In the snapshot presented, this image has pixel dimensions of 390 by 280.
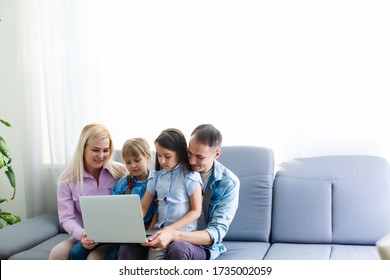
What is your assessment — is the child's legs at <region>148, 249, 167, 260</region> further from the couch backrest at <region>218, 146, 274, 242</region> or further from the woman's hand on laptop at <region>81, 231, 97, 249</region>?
the couch backrest at <region>218, 146, 274, 242</region>

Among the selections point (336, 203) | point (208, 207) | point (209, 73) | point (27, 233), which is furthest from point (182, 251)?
point (209, 73)

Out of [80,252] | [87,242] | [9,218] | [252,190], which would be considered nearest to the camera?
[87,242]

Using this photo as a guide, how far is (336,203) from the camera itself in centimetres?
289

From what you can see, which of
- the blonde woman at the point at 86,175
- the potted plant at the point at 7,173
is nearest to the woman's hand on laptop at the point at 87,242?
the blonde woman at the point at 86,175

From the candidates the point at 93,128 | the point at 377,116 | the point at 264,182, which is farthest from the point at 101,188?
the point at 377,116

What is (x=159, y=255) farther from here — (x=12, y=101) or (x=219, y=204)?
(x=12, y=101)

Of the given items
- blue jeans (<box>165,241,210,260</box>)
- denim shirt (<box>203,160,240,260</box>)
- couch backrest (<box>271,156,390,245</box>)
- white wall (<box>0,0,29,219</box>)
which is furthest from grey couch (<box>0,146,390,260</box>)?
white wall (<box>0,0,29,219</box>)

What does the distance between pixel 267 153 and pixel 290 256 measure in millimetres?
584

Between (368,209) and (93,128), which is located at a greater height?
(93,128)

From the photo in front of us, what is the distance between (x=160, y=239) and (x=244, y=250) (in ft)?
1.66

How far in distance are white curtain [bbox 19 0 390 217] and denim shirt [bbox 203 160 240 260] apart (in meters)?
0.61

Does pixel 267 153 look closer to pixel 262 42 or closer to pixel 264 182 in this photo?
pixel 264 182

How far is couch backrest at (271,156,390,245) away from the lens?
9.33 ft

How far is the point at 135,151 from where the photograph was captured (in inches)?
105
